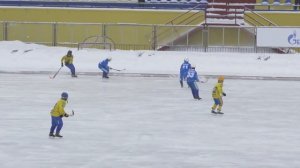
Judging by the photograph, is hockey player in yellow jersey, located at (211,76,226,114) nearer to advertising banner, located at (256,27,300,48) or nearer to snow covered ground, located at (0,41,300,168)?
snow covered ground, located at (0,41,300,168)

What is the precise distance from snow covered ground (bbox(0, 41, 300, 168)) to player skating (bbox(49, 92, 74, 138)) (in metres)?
0.25

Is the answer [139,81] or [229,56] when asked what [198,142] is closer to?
[139,81]

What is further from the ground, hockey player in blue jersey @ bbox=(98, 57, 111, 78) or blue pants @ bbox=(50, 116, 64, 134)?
hockey player in blue jersey @ bbox=(98, 57, 111, 78)

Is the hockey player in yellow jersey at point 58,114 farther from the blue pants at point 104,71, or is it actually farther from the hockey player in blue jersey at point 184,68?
the blue pants at point 104,71

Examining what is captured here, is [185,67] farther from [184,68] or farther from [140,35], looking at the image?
[140,35]

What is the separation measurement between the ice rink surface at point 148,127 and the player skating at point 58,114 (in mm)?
262

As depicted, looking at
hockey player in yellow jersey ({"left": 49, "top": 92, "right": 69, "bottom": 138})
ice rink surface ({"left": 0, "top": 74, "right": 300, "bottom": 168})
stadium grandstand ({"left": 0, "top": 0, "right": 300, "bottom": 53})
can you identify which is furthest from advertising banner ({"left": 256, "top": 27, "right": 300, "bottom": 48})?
hockey player in yellow jersey ({"left": 49, "top": 92, "right": 69, "bottom": 138})

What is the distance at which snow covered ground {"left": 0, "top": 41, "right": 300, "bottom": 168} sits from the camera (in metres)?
15.5

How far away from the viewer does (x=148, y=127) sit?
62.9 ft

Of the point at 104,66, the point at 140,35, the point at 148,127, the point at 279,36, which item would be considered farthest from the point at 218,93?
the point at 140,35

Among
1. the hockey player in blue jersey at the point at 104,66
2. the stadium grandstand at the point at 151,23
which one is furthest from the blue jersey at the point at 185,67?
the stadium grandstand at the point at 151,23

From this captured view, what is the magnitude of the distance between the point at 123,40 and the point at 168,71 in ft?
13.4

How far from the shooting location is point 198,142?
56.4 feet

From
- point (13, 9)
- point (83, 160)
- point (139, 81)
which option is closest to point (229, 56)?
point (139, 81)
